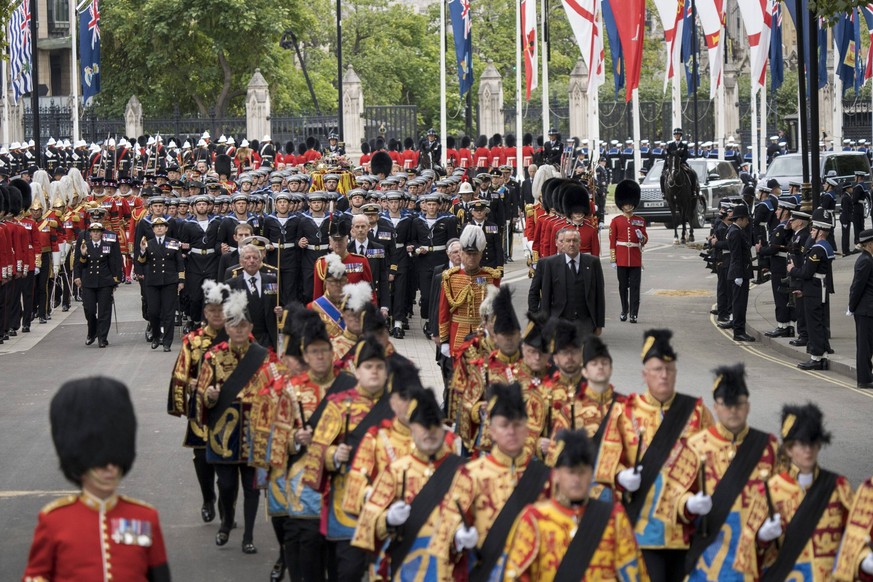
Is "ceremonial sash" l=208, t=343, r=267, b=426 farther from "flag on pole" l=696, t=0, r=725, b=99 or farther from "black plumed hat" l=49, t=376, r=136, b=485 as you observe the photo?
"flag on pole" l=696, t=0, r=725, b=99

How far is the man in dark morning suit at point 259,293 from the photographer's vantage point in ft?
46.3

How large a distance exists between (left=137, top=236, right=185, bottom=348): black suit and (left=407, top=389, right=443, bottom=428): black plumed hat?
14.4 meters

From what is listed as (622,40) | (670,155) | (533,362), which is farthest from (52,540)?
(670,155)

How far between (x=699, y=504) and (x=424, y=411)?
140cm

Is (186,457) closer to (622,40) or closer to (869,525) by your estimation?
(869,525)

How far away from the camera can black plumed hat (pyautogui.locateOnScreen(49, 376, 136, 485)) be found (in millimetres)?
6004

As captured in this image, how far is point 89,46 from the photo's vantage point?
44.1 meters

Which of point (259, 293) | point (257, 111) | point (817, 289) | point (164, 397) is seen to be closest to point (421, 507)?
point (259, 293)

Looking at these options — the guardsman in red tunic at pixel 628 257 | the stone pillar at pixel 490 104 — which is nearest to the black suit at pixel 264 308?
the guardsman in red tunic at pixel 628 257

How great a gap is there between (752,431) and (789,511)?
2.00 feet

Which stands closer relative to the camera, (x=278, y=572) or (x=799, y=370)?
(x=278, y=572)

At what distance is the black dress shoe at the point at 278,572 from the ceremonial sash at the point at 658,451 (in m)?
2.91

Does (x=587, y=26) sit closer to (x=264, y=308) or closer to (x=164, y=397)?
(x=164, y=397)

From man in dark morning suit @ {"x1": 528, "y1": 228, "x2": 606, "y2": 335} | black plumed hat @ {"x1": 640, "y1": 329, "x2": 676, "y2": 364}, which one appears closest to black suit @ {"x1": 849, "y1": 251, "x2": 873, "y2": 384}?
man in dark morning suit @ {"x1": 528, "y1": 228, "x2": 606, "y2": 335}
